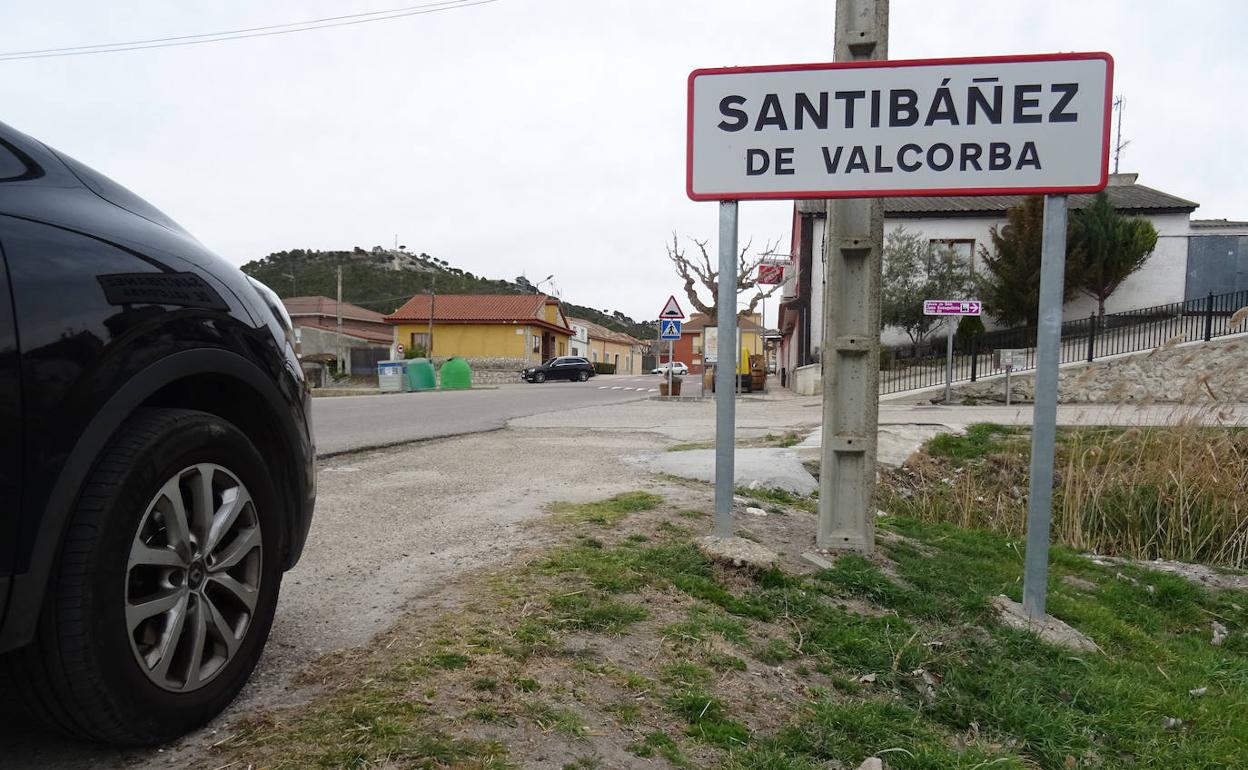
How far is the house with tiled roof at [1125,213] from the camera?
26609 mm

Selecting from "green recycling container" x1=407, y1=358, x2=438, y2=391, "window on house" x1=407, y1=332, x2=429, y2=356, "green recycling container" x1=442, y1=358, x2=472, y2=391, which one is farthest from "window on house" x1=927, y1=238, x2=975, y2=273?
"window on house" x1=407, y1=332, x2=429, y2=356

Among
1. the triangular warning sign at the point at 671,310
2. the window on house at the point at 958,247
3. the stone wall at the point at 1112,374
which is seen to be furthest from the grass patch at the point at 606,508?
the window on house at the point at 958,247

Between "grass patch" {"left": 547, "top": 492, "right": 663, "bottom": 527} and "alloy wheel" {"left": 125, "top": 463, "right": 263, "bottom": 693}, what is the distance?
2554 mm

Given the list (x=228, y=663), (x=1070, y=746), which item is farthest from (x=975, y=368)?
(x=228, y=663)

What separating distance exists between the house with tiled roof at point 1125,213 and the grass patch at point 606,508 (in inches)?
888

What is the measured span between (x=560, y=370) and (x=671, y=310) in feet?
74.3

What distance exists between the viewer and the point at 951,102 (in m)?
3.85

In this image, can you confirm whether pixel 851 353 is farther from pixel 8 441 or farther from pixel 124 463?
pixel 8 441

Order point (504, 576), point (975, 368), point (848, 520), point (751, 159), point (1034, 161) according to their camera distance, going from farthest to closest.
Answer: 1. point (975, 368)
2. point (848, 520)
3. point (751, 159)
4. point (1034, 161)
5. point (504, 576)

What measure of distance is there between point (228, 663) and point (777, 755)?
59.9 inches

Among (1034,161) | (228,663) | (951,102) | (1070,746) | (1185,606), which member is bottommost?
(1185,606)

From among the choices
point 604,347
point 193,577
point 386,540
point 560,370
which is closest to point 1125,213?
point 560,370

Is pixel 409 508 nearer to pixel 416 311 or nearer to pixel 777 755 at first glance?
pixel 777 755

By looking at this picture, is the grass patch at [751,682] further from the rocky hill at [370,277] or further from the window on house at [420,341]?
the rocky hill at [370,277]
